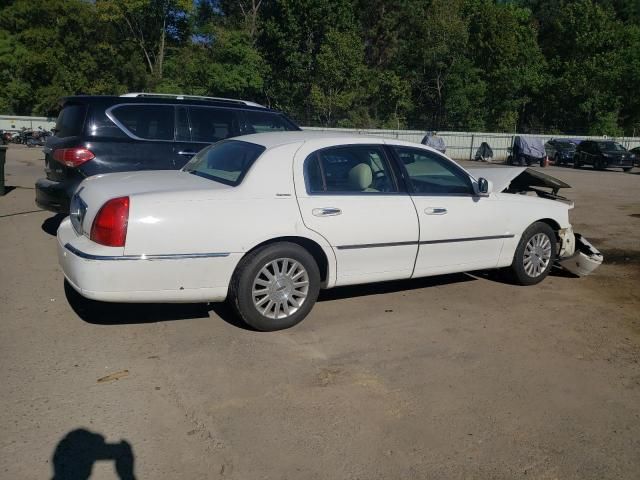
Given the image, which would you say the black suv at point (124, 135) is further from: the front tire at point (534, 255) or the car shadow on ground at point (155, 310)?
the front tire at point (534, 255)

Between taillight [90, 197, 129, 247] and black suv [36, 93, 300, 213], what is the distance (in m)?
2.85

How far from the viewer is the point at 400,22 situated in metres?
51.4

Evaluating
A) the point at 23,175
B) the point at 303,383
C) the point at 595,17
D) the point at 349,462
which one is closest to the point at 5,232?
the point at 303,383

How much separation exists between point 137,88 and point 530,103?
113 ft

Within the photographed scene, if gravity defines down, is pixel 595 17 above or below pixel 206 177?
above

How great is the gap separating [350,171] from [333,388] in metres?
2.01

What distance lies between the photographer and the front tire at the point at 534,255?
20.2 feet

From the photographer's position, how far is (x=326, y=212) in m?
4.78

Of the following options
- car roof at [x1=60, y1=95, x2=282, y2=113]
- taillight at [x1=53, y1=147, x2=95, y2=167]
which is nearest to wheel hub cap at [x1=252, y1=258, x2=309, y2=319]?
taillight at [x1=53, y1=147, x2=95, y2=167]

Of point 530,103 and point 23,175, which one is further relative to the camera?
point 530,103

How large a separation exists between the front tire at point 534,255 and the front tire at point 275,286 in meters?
2.48

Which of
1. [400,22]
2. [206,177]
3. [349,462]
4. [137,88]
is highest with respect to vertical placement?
[400,22]

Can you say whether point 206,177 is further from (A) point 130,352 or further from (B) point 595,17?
(B) point 595,17

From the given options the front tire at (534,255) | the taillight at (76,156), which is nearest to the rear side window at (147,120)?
the taillight at (76,156)
